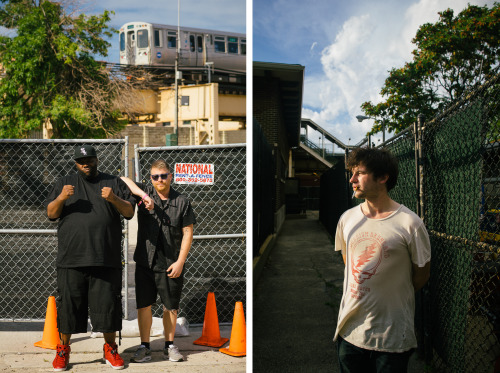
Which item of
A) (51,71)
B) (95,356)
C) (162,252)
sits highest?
(51,71)

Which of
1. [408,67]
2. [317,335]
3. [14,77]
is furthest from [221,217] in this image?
[408,67]

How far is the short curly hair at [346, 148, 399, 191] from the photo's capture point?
7.80 ft

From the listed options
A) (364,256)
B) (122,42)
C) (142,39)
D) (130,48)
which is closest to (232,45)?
(142,39)

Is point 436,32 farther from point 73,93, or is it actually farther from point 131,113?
point 73,93

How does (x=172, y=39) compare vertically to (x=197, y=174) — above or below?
above

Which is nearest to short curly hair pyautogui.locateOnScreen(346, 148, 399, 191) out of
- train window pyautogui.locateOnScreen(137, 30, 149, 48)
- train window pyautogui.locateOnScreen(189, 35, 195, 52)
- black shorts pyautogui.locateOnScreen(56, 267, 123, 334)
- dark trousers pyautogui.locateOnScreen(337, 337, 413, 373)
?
dark trousers pyautogui.locateOnScreen(337, 337, 413, 373)

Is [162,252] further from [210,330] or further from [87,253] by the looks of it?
[210,330]

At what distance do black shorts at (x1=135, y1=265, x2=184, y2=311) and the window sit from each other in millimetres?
28416

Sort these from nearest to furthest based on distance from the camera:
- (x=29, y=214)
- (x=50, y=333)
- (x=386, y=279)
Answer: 1. (x=386, y=279)
2. (x=50, y=333)
3. (x=29, y=214)

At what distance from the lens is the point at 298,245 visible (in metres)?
11.6

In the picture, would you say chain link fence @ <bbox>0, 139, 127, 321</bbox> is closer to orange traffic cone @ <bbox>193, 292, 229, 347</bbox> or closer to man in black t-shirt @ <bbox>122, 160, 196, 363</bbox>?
man in black t-shirt @ <bbox>122, 160, 196, 363</bbox>

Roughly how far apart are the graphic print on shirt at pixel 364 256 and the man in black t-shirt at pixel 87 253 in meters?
2.14

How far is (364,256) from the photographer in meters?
2.28

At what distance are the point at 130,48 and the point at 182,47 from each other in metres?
3.44
